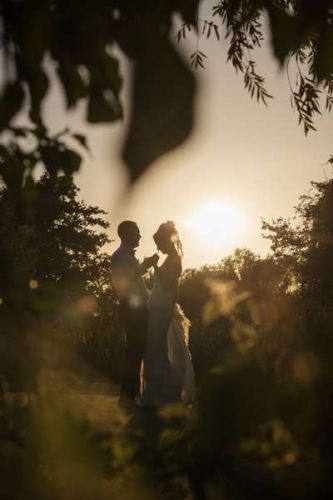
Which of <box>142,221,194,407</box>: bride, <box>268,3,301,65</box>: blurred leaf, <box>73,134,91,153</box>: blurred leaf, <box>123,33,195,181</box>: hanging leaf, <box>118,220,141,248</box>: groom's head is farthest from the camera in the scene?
<box>142,221,194,407</box>: bride

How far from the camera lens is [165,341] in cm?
788

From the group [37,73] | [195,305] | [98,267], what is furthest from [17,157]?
[195,305]

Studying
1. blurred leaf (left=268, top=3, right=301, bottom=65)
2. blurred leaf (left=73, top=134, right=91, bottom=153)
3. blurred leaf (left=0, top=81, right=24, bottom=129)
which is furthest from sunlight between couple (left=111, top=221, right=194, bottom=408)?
blurred leaf (left=268, top=3, right=301, bottom=65)

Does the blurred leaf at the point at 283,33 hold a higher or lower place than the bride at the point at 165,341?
lower

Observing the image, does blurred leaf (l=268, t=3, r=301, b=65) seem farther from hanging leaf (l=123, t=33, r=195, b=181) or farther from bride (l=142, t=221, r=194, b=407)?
bride (l=142, t=221, r=194, b=407)

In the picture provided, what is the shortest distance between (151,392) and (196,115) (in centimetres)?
741

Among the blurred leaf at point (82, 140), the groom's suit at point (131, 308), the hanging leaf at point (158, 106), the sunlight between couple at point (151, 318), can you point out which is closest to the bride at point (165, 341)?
the sunlight between couple at point (151, 318)

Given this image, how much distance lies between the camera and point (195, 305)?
61.5m

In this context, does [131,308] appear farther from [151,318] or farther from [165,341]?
[165,341]

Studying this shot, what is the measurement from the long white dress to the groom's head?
1.91ft

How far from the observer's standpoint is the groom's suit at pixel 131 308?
761 centimetres

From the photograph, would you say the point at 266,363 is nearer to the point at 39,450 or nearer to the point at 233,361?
the point at 233,361

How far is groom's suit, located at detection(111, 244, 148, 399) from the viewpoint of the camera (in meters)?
7.61

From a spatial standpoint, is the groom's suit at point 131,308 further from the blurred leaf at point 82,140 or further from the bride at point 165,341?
the blurred leaf at point 82,140
